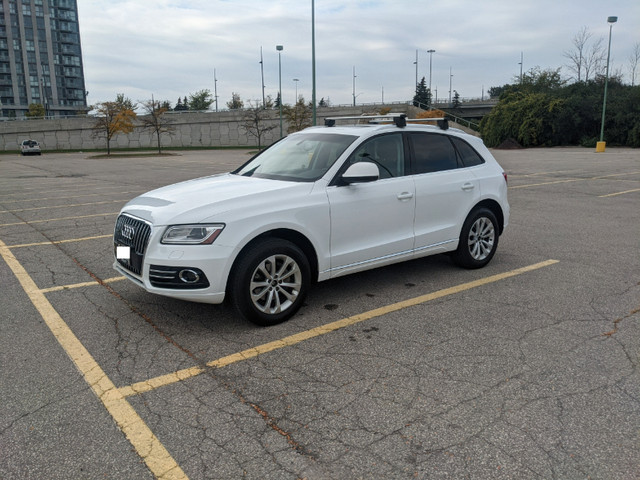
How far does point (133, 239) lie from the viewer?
4434 millimetres

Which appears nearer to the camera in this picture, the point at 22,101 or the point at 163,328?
the point at 163,328

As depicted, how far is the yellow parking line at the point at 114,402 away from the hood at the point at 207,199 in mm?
1117

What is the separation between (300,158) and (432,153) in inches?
56.9

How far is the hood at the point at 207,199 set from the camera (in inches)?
164

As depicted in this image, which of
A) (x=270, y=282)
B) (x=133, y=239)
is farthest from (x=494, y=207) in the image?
(x=133, y=239)

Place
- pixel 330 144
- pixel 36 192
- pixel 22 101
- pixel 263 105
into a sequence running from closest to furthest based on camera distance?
1. pixel 330 144
2. pixel 36 192
3. pixel 263 105
4. pixel 22 101

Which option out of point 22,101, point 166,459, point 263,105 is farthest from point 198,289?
point 22,101

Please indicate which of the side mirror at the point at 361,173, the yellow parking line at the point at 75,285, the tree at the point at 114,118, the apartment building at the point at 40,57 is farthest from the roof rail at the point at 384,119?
the apartment building at the point at 40,57

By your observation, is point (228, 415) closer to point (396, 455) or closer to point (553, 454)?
point (396, 455)

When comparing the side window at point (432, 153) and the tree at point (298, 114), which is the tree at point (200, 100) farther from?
the side window at point (432, 153)

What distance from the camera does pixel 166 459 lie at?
268 cm

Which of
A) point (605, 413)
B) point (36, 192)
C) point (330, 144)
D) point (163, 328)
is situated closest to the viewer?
point (605, 413)

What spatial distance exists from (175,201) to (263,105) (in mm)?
62668

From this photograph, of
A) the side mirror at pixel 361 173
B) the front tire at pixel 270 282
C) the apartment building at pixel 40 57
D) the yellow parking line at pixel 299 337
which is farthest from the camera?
the apartment building at pixel 40 57
